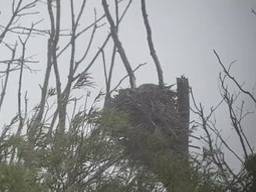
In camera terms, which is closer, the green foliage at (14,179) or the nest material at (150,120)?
the green foliage at (14,179)

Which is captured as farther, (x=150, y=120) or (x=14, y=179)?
(x=150, y=120)

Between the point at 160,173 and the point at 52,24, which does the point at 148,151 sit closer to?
the point at 160,173

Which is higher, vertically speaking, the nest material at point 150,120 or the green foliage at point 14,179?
the nest material at point 150,120

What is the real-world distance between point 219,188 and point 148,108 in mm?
1023

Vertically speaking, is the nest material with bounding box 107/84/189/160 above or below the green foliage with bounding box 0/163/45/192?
above

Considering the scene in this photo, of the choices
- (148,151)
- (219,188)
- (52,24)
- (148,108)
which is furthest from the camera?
(52,24)

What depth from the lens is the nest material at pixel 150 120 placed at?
2863 millimetres

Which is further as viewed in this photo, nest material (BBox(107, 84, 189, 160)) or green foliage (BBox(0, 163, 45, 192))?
nest material (BBox(107, 84, 189, 160))

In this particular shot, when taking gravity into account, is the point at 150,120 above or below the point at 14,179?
above

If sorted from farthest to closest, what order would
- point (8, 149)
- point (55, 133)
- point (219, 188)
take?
point (219, 188)
point (55, 133)
point (8, 149)

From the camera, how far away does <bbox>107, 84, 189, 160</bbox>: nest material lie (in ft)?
9.39

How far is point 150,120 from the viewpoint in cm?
323

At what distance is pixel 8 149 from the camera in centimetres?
216

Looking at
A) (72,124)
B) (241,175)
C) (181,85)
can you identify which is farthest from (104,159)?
(181,85)
